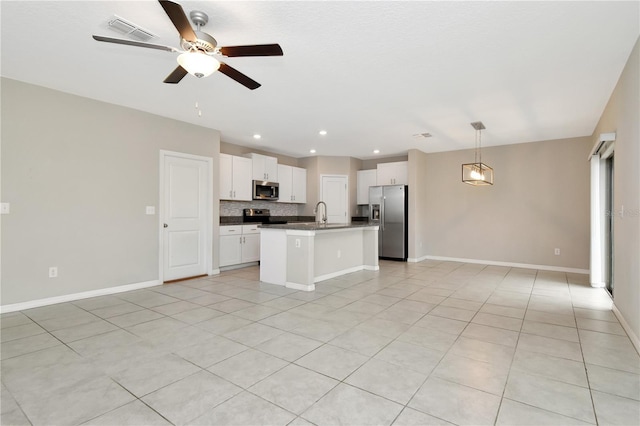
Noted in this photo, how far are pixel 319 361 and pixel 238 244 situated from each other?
169 inches

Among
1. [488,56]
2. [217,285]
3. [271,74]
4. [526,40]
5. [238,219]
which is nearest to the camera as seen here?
[526,40]

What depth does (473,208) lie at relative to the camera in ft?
23.3

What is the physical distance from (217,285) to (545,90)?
17.0 ft

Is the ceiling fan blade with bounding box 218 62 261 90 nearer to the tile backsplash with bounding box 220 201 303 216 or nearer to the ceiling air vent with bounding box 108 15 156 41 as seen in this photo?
the ceiling air vent with bounding box 108 15 156 41

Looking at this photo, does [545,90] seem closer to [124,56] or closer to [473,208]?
[473,208]

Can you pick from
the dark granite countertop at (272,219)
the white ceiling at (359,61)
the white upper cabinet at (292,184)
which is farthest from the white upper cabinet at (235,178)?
the white ceiling at (359,61)

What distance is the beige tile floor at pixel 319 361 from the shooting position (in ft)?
5.80

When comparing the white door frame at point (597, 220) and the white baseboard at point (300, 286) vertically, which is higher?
the white door frame at point (597, 220)

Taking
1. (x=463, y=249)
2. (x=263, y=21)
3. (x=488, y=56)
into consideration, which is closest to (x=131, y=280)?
(x=263, y=21)

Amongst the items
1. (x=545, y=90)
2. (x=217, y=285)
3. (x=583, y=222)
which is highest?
(x=545, y=90)

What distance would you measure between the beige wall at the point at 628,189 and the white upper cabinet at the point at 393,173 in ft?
13.6

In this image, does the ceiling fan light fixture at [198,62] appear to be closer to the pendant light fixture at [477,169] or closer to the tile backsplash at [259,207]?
the pendant light fixture at [477,169]

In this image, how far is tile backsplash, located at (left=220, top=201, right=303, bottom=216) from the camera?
22.0 feet

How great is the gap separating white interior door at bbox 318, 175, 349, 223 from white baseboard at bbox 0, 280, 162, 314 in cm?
443
